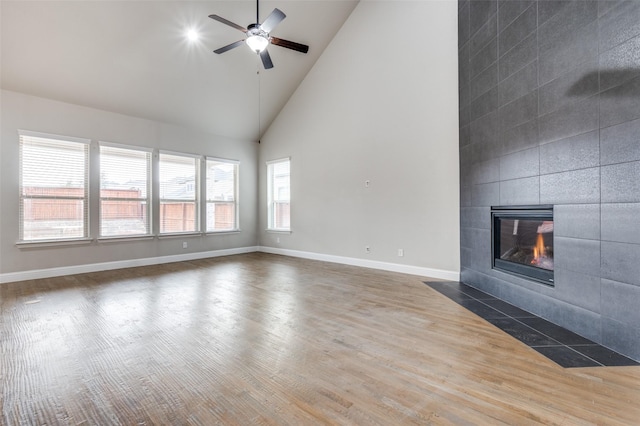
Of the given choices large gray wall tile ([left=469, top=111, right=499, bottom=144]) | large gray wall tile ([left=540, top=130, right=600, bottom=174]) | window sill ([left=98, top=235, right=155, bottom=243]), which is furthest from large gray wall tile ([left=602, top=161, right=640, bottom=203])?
window sill ([left=98, top=235, right=155, bottom=243])

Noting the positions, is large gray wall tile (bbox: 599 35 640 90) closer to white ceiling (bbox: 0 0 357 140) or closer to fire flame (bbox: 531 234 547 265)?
fire flame (bbox: 531 234 547 265)

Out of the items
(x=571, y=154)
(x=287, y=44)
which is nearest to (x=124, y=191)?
(x=287, y=44)

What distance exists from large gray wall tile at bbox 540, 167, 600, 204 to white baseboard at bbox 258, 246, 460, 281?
195cm

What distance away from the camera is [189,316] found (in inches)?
123

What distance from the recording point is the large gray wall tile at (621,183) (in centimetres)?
211

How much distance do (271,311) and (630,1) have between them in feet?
13.3

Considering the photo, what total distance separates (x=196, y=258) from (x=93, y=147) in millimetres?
2966

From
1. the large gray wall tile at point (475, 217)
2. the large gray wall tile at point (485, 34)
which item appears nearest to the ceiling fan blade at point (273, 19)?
the large gray wall tile at point (485, 34)

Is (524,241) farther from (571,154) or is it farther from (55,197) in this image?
(55,197)

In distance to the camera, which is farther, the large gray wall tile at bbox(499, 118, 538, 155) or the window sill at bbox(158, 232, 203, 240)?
the window sill at bbox(158, 232, 203, 240)

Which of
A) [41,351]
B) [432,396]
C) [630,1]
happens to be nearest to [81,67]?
[41,351]

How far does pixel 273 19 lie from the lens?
3422mm

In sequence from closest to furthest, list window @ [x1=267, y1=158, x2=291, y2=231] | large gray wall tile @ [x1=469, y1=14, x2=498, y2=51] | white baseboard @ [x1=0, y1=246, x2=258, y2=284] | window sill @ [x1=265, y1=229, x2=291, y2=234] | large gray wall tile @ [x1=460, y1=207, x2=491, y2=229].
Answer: large gray wall tile @ [x1=469, y1=14, x2=498, y2=51], large gray wall tile @ [x1=460, y1=207, x2=491, y2=229], white baseboard @ [x1=0, y1=246, x2=258, y2=284], window sill @ [x1=265, y1=229, x2=291, y2=234], window @ [x1=267, y1=158, x2=291, y2=231]

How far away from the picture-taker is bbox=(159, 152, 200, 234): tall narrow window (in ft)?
20.5
